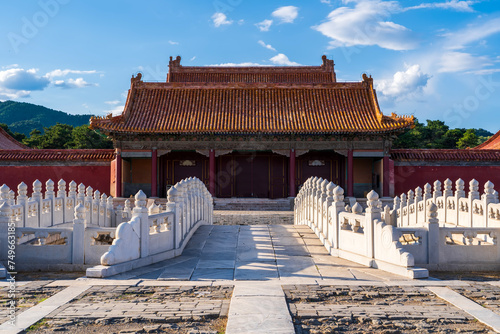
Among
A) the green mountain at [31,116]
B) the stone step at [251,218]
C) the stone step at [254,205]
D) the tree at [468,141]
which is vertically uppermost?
the green mountain at [31,116]

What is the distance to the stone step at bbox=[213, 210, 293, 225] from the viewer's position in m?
17.2

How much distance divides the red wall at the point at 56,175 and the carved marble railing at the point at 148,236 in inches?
531

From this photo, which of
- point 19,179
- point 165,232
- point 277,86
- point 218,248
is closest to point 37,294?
point 165,232

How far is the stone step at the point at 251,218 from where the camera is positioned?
17.2m

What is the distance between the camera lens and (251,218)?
57.8 ft

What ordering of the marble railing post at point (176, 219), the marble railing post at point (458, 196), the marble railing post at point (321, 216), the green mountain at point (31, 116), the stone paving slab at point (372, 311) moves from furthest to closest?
the green mountain at point (31, 116)
the marble railing post at point (458, 196)
the marble railing post at point (321, 216)
the marble railing post at point (176, 219)
the stone paving slab at point (372, 311)

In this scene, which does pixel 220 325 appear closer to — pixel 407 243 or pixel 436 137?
pixel 407 243

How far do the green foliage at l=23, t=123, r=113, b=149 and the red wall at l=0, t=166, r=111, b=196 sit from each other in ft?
50.8

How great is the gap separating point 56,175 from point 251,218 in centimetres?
1030

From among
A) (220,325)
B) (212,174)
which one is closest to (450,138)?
(212,174)

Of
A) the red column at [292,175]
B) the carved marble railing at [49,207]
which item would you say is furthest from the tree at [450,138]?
the carved marble railing at [49,207]

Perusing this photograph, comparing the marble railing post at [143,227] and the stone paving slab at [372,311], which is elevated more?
the marble railing post at [143,227]

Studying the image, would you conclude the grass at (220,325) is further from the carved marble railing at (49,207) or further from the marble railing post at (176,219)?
the carved marble railing at (49,207)

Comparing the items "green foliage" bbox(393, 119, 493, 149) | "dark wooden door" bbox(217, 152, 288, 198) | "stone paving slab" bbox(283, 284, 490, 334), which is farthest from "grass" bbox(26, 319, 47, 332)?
"green foliage" bbox(393, 119, 493, 149)
